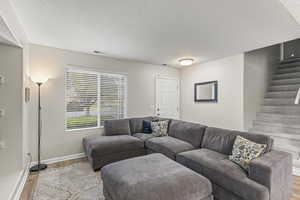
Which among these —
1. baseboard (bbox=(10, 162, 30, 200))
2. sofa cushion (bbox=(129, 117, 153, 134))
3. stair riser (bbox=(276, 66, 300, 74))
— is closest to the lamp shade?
baseboard (bbox=(10, 162, 30, 200))

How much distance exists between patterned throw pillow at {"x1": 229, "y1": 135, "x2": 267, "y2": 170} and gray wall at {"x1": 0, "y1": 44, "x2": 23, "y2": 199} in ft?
10.9

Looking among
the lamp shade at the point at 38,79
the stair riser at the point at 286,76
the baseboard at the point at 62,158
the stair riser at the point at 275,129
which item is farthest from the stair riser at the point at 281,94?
the lamp shade at the point at 38,79

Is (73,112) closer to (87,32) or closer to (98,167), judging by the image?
(98,167)

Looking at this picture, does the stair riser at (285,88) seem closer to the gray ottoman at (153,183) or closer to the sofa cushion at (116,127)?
the gray ottoman at (153,183)

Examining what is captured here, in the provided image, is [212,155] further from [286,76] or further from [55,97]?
[286,76]

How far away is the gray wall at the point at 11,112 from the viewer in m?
2.49

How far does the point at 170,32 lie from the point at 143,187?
2386mm

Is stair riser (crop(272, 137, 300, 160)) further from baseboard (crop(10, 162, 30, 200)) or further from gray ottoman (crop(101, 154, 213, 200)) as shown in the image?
baseboard (crop(10, 162, 30, 200))

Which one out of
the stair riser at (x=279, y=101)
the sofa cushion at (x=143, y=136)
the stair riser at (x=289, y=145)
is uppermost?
the stair riser at (x=279, y=101)

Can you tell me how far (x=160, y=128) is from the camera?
12.5ft

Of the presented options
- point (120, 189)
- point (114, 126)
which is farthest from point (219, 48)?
point (120, 189)

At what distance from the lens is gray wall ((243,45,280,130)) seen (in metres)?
3.87

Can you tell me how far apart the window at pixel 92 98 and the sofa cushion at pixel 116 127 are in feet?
1.39

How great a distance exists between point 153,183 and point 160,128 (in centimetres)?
221
